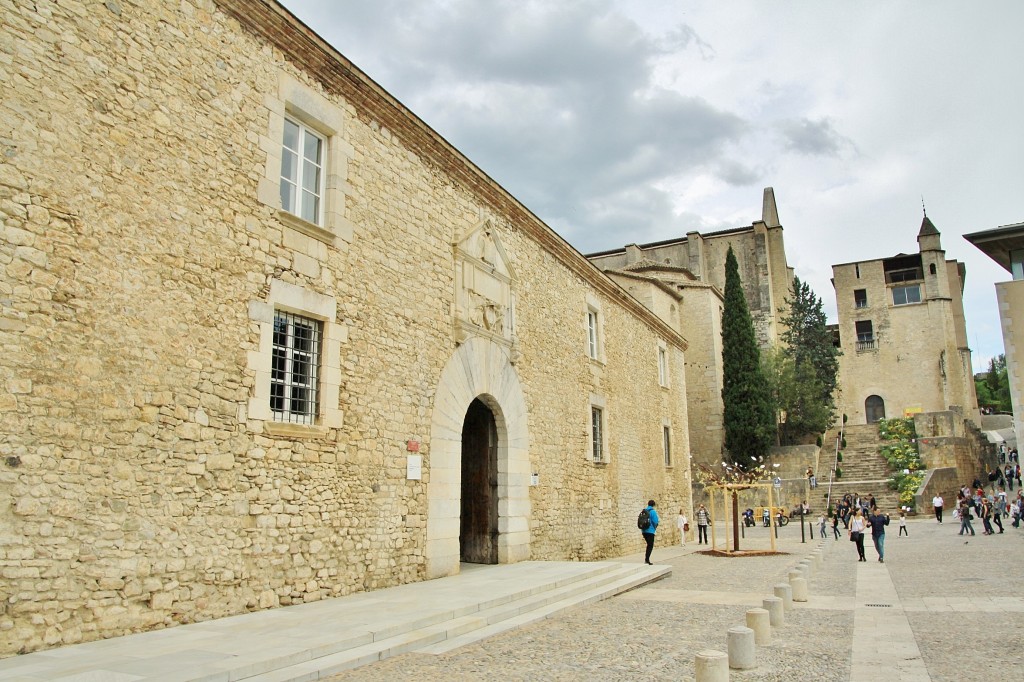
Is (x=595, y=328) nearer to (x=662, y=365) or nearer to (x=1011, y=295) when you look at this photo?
(x=662, y=365)

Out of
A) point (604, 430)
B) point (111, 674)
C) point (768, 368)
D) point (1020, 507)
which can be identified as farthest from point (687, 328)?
point (111, 674)

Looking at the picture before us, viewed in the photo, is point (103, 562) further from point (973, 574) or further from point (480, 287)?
point (973, 574)

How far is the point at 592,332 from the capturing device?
18172 mm

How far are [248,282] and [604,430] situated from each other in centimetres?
1145

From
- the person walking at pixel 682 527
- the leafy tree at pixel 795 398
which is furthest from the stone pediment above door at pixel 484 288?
the leafy tree at pixel 795 398

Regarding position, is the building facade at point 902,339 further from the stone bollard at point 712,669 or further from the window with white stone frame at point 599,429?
the stone bollard at point 712,669

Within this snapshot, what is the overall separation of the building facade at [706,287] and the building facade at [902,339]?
18.7ft

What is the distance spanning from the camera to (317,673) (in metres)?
5.35

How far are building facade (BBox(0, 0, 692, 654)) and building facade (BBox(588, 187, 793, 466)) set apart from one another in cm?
2240

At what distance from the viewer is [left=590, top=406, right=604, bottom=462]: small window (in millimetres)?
17234

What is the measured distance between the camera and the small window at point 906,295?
49562mm

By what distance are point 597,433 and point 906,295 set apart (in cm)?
4186

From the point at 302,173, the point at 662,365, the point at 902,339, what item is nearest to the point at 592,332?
the point at 662,365

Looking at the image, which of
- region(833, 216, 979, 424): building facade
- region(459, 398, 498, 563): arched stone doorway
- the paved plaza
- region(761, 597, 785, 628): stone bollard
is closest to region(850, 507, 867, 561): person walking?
the paved plaza
